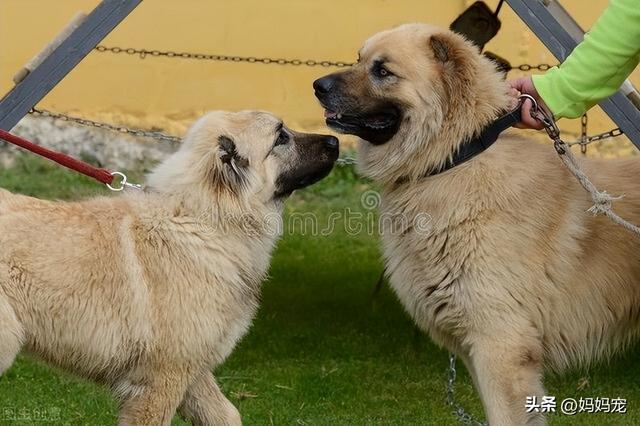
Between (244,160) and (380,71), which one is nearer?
(244,160)

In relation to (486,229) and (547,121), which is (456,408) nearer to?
(486,229)

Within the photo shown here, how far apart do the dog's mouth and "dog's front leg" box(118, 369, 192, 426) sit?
122 centimetres

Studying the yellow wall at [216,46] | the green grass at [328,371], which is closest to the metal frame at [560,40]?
the green grass at [328,371]

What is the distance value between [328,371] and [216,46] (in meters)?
3.51

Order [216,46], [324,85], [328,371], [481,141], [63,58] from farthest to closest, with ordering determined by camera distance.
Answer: [216,46]
[328,371]
[63,58]
[324,85]
[481,141]

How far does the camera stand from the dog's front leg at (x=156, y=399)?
3.99m

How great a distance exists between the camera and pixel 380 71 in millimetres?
4434

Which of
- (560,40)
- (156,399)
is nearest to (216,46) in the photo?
(560,40)

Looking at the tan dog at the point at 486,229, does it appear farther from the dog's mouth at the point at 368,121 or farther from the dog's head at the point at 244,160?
the dog's head at the point at 244,160

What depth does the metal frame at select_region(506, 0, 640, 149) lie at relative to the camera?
4816 millimetres

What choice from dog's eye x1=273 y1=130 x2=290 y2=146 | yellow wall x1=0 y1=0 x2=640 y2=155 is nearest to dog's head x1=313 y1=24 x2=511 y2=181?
dog's eye x1=273 y1=130 x2=290 y2=146

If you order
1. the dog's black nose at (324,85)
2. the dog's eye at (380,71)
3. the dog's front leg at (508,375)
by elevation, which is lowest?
the dog's front leg at (508,375)

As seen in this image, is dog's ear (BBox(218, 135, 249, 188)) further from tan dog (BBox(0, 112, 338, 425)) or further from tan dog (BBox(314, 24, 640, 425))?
tan dog (BBox(314, 24, 640, 425))

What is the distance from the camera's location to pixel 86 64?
8797mm
